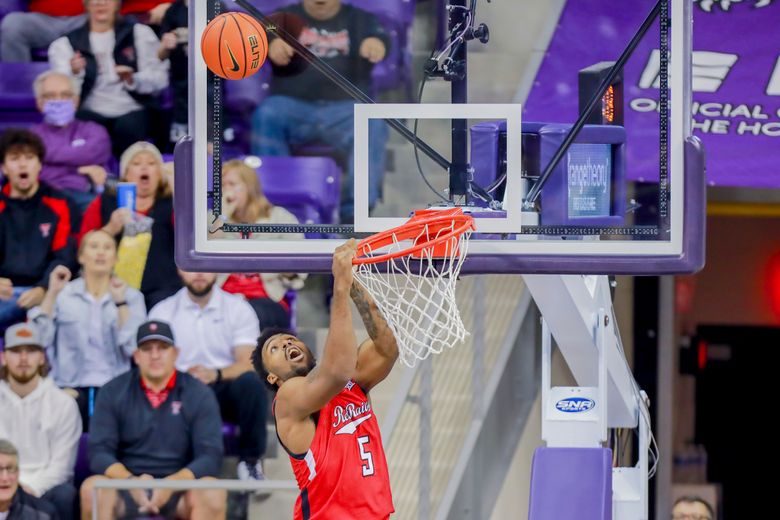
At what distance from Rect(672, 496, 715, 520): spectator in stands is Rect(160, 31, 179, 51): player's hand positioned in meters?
4.11

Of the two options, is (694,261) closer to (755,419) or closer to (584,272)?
(584,272)

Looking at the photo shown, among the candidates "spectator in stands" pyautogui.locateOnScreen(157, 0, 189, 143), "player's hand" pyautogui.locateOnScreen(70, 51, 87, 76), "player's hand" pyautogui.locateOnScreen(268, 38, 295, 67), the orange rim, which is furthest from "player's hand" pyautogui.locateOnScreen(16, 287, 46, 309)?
the orange rim

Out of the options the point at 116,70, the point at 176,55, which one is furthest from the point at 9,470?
the point at 176,55

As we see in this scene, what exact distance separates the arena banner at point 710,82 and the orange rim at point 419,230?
10.5ft

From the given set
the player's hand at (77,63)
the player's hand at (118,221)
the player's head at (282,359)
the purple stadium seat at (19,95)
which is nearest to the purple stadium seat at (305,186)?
the player's hand at (118,221)

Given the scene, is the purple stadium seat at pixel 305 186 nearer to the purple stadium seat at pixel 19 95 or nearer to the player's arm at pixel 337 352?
the purple stadium seat at pixel 19 95

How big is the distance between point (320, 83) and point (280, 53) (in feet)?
1.01

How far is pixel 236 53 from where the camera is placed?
5.44 metres

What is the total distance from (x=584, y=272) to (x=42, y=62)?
16.5ft

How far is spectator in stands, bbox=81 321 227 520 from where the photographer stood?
27.1 feet

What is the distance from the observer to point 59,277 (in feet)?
29.2

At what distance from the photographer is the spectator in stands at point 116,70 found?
363 inches

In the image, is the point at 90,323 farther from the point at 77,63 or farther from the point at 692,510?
the point at 692,510

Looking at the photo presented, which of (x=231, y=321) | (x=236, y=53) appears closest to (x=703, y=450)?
(x=231, y=321)
